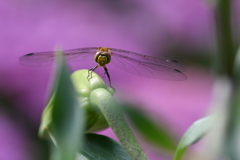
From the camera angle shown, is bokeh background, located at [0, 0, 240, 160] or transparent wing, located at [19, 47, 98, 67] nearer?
transparent wing, located at [19, 47, 98, 67]

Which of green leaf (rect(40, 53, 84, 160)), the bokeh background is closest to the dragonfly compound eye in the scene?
green leaf (rect(40, 53, 84, 160))

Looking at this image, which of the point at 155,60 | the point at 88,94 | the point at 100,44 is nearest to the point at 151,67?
the point at 155,60

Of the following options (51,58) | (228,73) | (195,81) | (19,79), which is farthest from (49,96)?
(195,81)

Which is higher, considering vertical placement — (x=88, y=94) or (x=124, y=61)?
→ (x=124, y=61)

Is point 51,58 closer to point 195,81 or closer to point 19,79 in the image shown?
point 19,79

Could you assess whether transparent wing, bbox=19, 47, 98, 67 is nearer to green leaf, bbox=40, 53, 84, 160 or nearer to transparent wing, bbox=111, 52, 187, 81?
transparent wing, bbox=111, 52, 187, 81

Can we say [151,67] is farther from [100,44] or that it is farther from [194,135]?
[100,44]

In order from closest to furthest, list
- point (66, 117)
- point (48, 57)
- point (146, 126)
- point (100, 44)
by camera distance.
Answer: point (66, 117), point (146, 126), point (48, 57), point (100, 44)
